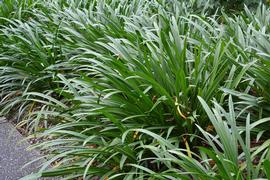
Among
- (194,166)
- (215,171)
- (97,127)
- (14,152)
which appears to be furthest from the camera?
(14,152)

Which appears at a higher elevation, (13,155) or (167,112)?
(167,112)

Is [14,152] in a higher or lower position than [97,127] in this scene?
lower

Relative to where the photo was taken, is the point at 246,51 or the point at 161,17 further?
the point at 161,17

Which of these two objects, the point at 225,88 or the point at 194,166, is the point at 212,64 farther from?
the point at 194,166

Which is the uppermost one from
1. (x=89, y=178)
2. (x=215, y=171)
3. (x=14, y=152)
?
(x=215, y=171)

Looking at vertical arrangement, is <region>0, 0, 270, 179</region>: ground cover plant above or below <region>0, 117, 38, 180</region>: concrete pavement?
above

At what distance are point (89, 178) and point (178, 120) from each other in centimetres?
66

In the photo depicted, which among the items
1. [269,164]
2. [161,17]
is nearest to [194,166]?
[269,164]

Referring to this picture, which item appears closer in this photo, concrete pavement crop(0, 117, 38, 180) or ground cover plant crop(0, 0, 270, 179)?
ground cover plant crop(0, 0, 270, 179)

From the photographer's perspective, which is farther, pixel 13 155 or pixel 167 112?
pixel 13 155

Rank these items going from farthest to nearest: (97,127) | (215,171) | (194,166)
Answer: (97,127), (215,171), (194,166)

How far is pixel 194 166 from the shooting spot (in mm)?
2129

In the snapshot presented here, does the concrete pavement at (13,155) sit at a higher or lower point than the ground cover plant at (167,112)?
lower

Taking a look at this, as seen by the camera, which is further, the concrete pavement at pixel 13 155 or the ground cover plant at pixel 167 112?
the concrete pavement at pixel 13 155
